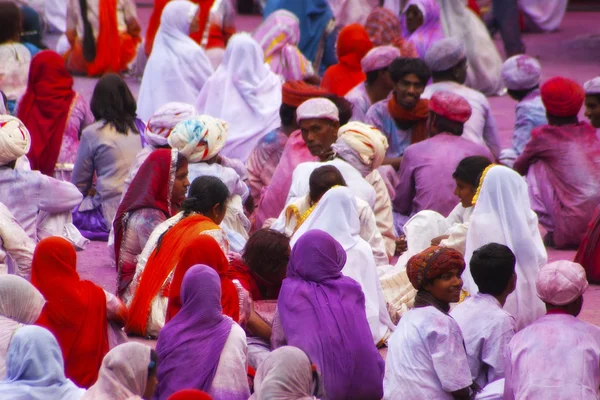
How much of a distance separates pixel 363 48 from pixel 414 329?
5109 mm

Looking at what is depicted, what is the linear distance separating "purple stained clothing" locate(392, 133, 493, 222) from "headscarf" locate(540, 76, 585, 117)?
0.48m

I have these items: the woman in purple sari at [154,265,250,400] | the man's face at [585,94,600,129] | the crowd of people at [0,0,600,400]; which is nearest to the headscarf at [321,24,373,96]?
the crowd of people at [0,0,600,400]

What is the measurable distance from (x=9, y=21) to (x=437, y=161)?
3536 mm

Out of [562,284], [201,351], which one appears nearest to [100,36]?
[201,351]

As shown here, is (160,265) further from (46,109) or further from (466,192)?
(46,109)

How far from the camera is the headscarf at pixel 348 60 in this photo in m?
10.2

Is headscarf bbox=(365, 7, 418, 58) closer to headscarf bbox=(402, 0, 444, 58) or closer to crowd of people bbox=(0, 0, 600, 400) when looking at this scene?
crowd of people bbox=(0, 0, 600, 400)

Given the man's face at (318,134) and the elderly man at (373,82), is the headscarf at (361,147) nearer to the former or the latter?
the man's face at (318,134)

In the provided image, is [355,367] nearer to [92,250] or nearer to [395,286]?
[395,286]

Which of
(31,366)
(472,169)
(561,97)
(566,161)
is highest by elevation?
(31,366)

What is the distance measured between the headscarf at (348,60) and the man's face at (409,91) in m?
1.58

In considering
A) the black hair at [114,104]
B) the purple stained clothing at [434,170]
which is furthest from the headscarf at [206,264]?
the black hair at [114,104]

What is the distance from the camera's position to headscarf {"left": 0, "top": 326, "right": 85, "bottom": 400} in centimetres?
463

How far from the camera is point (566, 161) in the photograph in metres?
8.16
